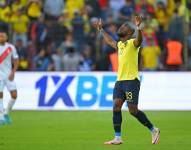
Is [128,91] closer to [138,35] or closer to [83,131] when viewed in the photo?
[138,35]

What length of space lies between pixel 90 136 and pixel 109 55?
10687 mm

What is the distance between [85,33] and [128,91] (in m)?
12.8

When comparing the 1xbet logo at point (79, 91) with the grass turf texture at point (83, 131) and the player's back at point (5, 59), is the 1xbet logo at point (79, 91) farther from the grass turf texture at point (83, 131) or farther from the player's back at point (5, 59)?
the player's back at point (5, 59)

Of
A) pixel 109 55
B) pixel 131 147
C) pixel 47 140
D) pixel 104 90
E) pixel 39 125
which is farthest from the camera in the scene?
pixel 109 55

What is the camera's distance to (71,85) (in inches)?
929

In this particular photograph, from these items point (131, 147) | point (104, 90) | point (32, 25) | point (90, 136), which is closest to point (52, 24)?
point (32, 25)

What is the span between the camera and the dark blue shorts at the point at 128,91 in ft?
44.7

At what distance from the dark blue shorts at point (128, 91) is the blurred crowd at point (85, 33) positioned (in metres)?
11.7

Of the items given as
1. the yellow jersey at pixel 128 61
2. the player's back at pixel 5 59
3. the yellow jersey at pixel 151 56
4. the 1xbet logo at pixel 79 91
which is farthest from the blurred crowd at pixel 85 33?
A: the yellow jersey at pixel 128 61

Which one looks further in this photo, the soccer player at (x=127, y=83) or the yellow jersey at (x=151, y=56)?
the yellow jersey at (x=151, y=56)

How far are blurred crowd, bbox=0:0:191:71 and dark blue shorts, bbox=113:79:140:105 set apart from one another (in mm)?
11665

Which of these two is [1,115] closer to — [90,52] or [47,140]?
[47,140]

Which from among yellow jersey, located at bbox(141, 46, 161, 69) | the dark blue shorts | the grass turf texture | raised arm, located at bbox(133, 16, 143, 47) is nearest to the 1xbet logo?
the grass turf texture

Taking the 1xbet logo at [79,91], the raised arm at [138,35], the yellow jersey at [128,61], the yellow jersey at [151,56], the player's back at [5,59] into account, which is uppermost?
the raised arm at [138,35]
